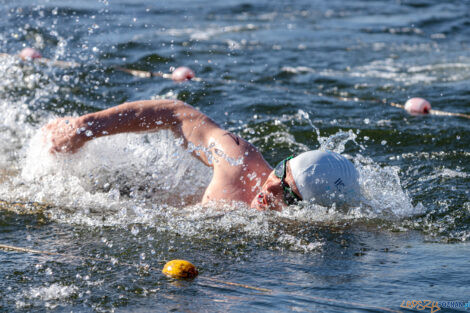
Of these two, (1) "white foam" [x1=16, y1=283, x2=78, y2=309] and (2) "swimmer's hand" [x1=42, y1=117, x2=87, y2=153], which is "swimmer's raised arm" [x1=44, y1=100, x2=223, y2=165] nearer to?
(2) "swimmer's hand" [x1=42, y1=117, x2=87, y2=153]

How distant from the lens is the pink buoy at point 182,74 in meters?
9.51

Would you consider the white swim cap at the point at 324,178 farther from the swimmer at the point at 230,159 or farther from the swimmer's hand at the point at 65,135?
the swimmer's hand at the point at 65,135

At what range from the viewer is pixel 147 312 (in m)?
3.31

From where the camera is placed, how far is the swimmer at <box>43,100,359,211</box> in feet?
14.9

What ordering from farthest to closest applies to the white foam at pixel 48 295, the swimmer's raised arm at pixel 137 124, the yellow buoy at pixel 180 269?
the swimmer's raised arm at pixel 137 124 → the yellow buoy at pixel 180 269 → the white foam at pixel 48 295

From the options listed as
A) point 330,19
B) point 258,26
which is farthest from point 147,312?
point 330,19

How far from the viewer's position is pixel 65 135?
5.20 metres

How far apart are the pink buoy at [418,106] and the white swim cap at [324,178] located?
3782 mm

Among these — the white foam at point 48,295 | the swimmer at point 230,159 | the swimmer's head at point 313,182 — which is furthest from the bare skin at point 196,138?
the white foam at point 48,295

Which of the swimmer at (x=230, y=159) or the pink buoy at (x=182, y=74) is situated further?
the pink buoy at (x=182, y=74)

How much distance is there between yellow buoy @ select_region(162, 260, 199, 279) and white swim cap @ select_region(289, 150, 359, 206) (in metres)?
1.13

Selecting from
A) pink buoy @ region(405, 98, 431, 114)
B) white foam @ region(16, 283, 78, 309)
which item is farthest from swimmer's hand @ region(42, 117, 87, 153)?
pink buoy @ region(405, 98, 431, 114)

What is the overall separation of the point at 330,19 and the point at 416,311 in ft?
41.2

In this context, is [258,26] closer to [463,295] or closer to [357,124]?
[357,124]
